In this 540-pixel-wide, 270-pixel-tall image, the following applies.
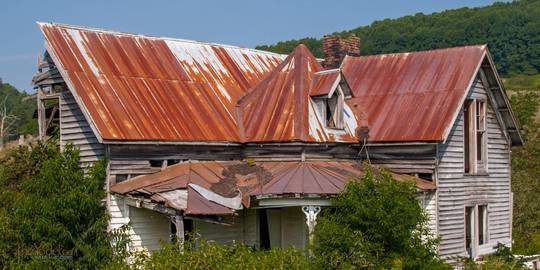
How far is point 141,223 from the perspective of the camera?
65.5ft

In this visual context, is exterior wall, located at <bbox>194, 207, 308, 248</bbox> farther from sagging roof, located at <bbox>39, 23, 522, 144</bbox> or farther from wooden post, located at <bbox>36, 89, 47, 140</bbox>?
wooden post, located at <bbox>36, 89, 47, 140</bbox>

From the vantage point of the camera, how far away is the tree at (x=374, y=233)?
54.6 ft

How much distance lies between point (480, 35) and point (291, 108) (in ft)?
312

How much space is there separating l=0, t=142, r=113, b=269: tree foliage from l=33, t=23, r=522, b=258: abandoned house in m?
0.62

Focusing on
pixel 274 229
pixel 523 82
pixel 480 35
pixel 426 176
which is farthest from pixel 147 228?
pixel 480 35

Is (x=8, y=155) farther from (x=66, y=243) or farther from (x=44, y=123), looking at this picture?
(x=66, y=243)

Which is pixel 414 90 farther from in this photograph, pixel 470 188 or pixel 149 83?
pixel 149 83

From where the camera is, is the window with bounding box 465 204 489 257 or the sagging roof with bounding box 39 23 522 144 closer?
the sagging roof with bounding box 39 23 522 144

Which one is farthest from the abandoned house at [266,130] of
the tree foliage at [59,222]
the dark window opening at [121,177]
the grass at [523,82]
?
the grass at [523,82]

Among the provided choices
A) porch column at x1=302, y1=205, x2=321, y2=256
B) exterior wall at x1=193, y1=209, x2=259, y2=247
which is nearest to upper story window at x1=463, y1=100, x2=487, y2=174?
porch column at x1=302, y1=205, x2=321, y2=256

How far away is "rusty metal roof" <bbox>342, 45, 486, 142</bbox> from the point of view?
22953 millimetres

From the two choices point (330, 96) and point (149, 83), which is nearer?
point (149, 83)

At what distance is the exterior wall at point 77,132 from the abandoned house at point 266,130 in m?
0.04

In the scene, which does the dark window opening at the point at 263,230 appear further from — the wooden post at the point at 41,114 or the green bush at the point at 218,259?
the wooden post at the point at 41,114
